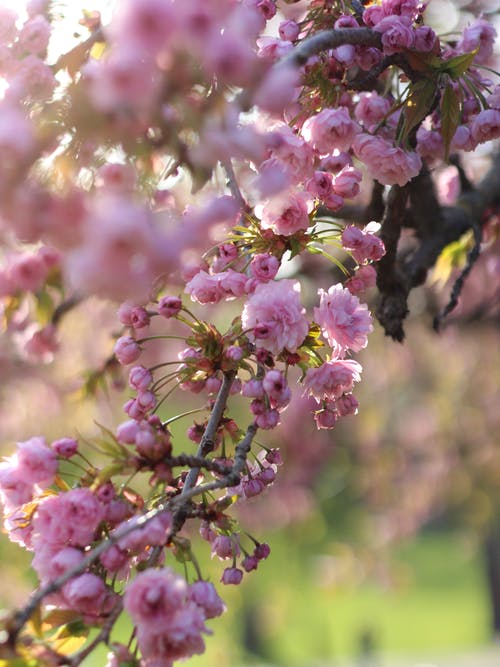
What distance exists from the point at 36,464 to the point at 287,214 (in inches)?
23.6

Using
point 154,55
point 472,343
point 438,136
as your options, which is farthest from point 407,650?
point 154,55

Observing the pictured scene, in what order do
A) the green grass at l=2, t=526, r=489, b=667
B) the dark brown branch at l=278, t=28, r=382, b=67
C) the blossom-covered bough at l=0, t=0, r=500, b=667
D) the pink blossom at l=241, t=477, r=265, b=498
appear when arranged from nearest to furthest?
the blossom-covered bough at l=0, t=0, r=500, b=667 → the dark brown branch at l=278, t=28, r=382, b=67 → the pink blossom at l=241, t=477, r=265, b=498 → the green grass at l=2, t=526, r=489, b=667

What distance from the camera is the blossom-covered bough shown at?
87cm

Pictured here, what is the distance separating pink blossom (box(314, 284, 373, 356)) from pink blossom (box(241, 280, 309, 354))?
0.30 feet

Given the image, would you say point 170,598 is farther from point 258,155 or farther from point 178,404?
point 178,404

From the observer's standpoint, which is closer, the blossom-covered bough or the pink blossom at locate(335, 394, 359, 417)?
the blossom-covered bough

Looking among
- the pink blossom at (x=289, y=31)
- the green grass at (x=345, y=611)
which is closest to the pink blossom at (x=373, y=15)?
the pink blossom at (x=289, y=31)

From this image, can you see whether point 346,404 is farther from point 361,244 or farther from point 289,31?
point 289,31

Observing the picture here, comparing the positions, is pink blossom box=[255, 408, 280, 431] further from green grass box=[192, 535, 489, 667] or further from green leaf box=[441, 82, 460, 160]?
green grass box=[192, 535, 489, 667]

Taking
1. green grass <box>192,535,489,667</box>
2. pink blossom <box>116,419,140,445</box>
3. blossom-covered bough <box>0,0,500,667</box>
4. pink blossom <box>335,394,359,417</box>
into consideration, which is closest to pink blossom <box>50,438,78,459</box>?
blossom-covered bough <box>0,0,500,667</box>

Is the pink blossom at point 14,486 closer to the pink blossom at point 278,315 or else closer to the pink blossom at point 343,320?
the pink blossom at point 278,315

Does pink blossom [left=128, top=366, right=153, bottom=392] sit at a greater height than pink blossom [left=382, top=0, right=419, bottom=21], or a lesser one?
lesser

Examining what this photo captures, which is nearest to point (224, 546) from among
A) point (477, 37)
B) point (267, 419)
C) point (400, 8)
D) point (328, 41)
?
point (267, 419)

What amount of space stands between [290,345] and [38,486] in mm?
464
